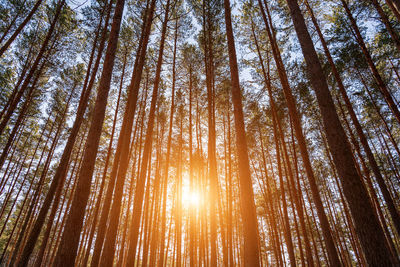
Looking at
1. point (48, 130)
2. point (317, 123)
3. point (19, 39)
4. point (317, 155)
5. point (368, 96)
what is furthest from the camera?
point (317, 155)

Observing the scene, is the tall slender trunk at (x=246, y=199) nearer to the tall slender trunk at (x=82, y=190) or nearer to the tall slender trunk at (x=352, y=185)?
the tall slender trunk at (x=352, y=185)

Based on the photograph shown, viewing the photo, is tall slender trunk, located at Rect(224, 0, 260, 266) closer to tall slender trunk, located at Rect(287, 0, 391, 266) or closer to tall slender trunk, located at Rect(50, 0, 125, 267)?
tall slender trunk, located at Rect(287, 0, 391, 266)

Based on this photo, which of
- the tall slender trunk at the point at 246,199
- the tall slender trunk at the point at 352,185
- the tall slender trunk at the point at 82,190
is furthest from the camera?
the tall slender trunk at the point at 246,199

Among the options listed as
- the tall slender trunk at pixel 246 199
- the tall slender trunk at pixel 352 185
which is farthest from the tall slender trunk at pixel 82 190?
the tall slender trunk at pixel 352 185

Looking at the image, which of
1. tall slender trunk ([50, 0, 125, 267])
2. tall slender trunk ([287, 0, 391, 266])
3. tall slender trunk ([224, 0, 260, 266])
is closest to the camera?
tall slender trunk ([287, 0, 391, 266])

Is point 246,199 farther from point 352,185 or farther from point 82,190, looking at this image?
point 82,190

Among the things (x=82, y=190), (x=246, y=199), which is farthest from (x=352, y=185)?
(x=82, y=190)

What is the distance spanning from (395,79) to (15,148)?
23.0m

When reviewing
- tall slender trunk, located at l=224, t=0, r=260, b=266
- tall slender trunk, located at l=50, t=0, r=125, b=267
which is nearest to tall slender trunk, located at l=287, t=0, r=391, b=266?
tall slender trunk, located at l=224, t=0, r=260, b=266

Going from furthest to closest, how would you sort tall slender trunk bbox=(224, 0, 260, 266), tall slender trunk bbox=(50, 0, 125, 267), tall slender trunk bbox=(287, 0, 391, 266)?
tall slender trunk bbox=(224, 0, 260, 266) → tall slender trunk bbox=(50, 0, 125, 267) → tall slender trunk bbox=(287, 0, 391, 266)

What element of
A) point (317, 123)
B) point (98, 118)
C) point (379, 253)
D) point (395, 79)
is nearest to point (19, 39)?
point (98, 118)

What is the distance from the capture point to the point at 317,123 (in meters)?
10.4

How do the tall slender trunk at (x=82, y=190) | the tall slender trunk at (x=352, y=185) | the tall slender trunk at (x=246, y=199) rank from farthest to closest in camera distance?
1. the tall slender trunk at (x=246, y=199)
2. the tall slender trunk at (x=82, y=190)
3. the tall slender trunk at (x=352, y=185)

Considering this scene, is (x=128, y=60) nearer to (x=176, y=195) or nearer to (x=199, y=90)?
(x=199, y=90)
